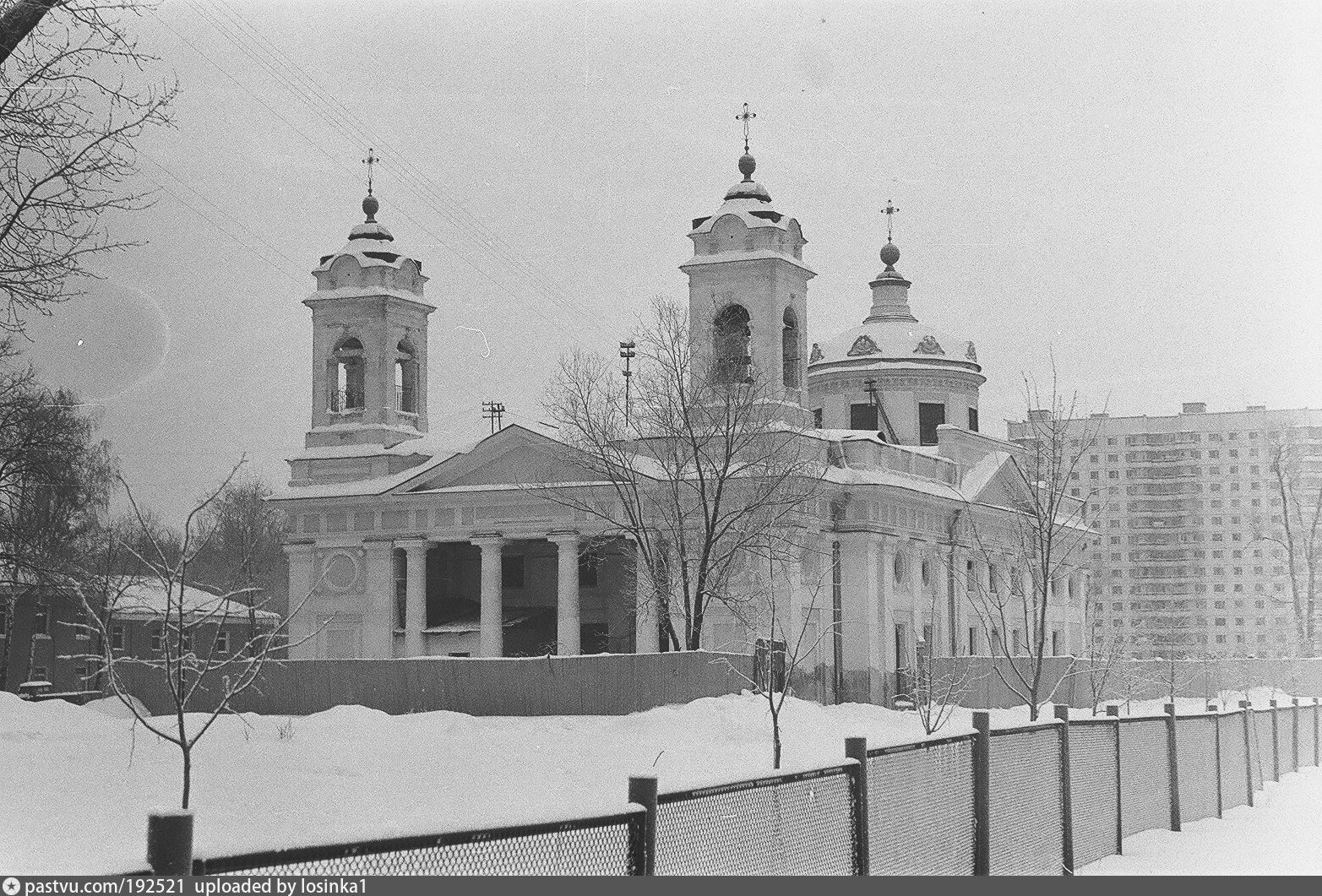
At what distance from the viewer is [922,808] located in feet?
36.4

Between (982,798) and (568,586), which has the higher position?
(568,586)

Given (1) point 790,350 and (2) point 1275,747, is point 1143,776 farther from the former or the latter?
(1) point 790,350

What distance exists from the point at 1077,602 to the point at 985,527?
1156 centimetres

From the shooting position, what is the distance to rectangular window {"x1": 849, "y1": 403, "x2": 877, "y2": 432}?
194ft

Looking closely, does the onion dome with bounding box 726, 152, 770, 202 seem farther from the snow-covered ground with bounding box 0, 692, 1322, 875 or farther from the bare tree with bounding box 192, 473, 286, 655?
A: the bare tree with bounding box 192, 473, 286, 655

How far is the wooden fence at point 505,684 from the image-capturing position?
34062 millimetres

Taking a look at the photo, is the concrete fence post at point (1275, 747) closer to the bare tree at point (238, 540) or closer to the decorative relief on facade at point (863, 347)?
the decorative relief on facade at point (863, 347)

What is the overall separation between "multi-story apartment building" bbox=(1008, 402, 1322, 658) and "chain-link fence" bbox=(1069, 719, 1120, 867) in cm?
7237

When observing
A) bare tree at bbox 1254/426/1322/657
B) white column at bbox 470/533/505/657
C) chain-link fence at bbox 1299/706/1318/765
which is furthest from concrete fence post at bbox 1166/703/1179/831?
bare tree at bbox 1254/426/1322/657

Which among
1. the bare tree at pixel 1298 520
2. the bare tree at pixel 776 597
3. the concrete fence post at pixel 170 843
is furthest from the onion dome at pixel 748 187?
the concrete fence post at pixel 170 843

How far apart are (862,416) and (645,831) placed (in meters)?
52.6

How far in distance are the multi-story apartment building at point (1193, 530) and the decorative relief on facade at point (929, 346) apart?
1211 inches

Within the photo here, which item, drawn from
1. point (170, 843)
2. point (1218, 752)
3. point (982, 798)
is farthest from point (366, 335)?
point (170, 843)
